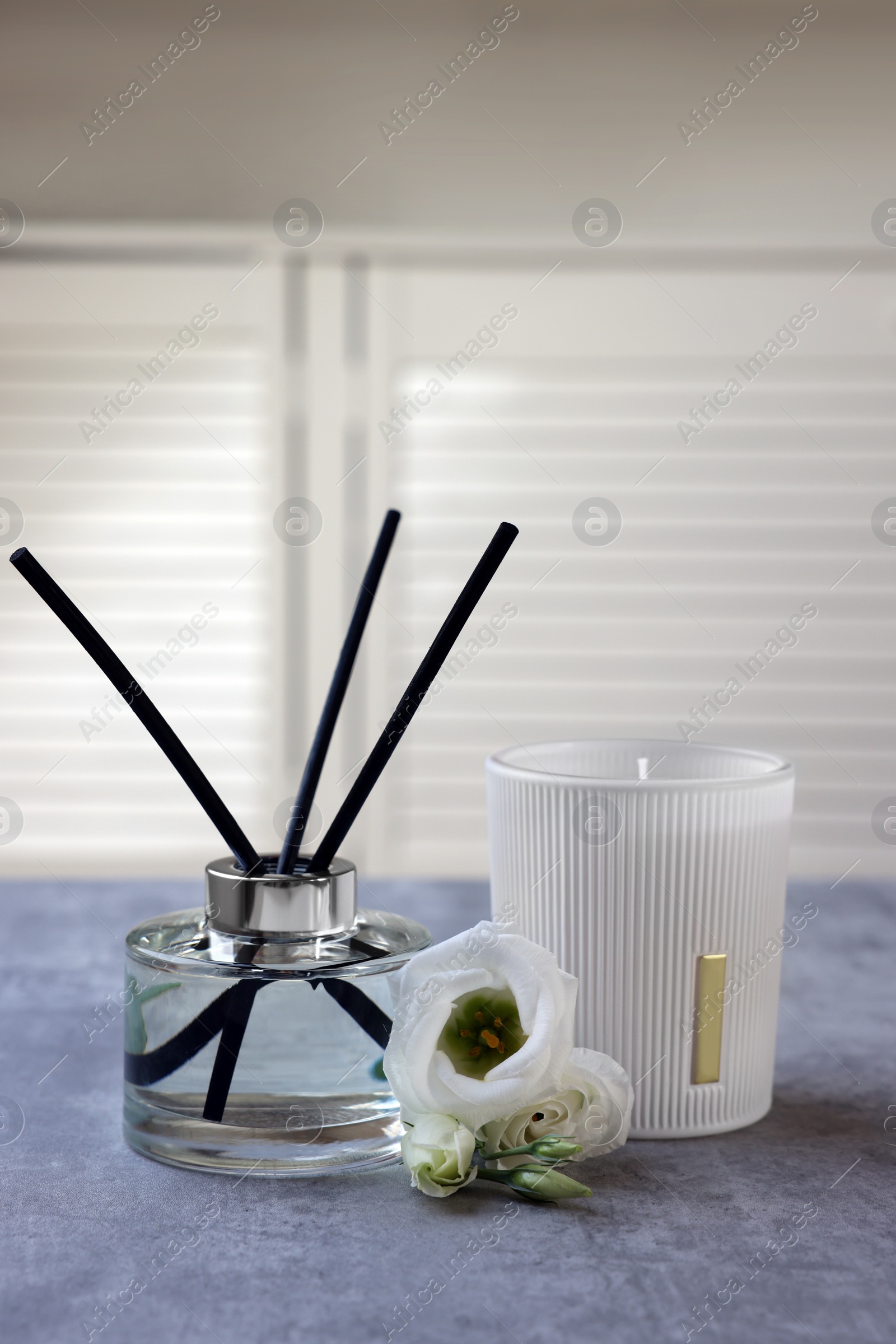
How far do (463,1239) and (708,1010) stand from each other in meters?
0.17

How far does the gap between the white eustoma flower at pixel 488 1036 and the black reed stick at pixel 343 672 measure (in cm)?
11

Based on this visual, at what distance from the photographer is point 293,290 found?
2.27 meters

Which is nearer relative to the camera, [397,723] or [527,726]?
[397,723]

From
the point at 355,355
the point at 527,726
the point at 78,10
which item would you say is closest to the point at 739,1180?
the point at 527,726

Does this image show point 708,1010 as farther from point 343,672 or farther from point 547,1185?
point 343,672

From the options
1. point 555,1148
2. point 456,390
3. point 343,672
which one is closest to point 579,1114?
point 555,1148

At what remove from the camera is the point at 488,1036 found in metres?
0.56

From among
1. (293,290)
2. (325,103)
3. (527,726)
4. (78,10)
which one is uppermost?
(78,10)

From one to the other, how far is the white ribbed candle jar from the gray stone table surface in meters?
0.04

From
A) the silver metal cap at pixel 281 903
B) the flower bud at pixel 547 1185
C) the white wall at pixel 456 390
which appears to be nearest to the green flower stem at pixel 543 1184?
the flower bud at pixel 547 1185

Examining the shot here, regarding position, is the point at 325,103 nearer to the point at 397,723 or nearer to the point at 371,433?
the point at 371,433

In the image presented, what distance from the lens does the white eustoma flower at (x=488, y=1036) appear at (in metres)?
0.53

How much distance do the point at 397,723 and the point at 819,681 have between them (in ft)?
6.08

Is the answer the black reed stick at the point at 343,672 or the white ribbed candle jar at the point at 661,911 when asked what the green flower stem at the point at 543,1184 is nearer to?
the white ribbed candle jar at the point at 661,911
